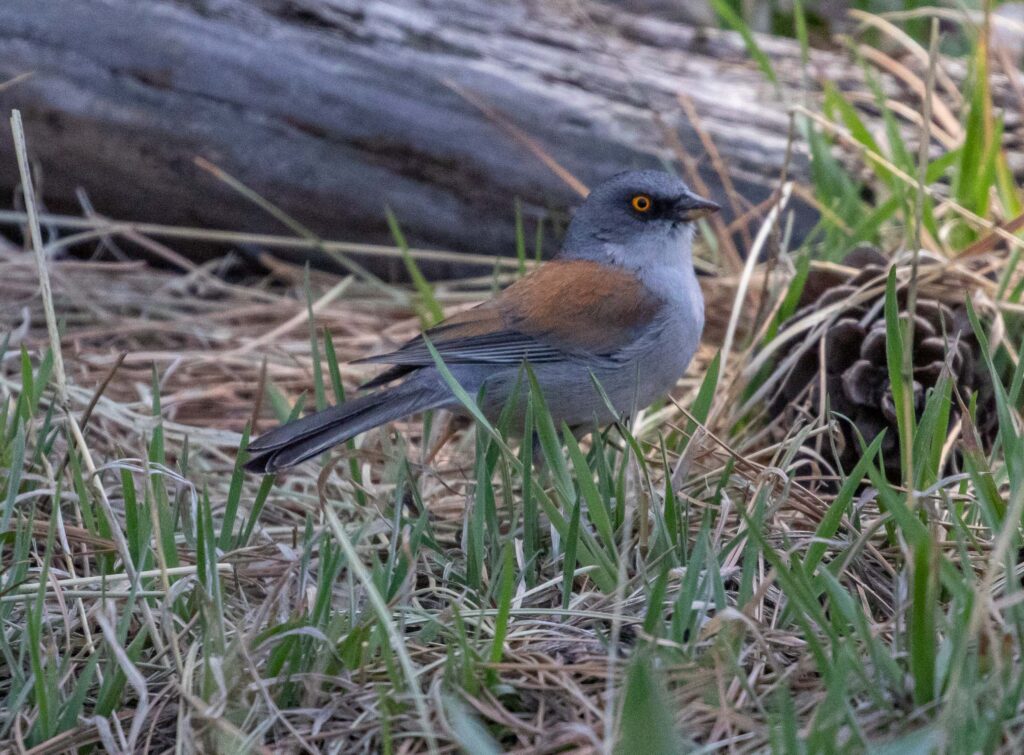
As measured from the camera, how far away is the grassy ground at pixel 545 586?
181cm

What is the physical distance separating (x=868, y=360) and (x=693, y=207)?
676 mm

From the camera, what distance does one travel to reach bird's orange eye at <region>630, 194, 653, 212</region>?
351 centimetres

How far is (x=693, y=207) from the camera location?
11.4 feet

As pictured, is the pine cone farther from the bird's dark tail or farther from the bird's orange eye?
the bird's dark tail

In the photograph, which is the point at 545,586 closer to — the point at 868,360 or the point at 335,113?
the point at 868,360

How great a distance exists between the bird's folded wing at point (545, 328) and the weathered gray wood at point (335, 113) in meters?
1.46

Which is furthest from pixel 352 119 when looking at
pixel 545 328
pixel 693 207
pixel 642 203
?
pixel 545 328

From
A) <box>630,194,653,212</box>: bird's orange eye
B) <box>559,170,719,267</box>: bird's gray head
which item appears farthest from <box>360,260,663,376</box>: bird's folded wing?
<box>630,194,653,212</box>: bird's orange eye

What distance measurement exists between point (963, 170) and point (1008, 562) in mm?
2475

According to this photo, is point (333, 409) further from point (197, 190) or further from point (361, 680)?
point (197, 190)

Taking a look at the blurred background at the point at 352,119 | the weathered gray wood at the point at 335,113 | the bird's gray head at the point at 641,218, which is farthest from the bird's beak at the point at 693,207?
the weathered gray wood at the point at 335,113

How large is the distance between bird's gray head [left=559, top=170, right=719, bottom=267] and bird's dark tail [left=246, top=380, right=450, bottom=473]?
0.81m

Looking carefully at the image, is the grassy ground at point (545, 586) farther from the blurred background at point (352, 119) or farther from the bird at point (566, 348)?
the blurred background at point (352, 119)

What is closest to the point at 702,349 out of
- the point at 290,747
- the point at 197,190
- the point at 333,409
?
the point at 333,409
